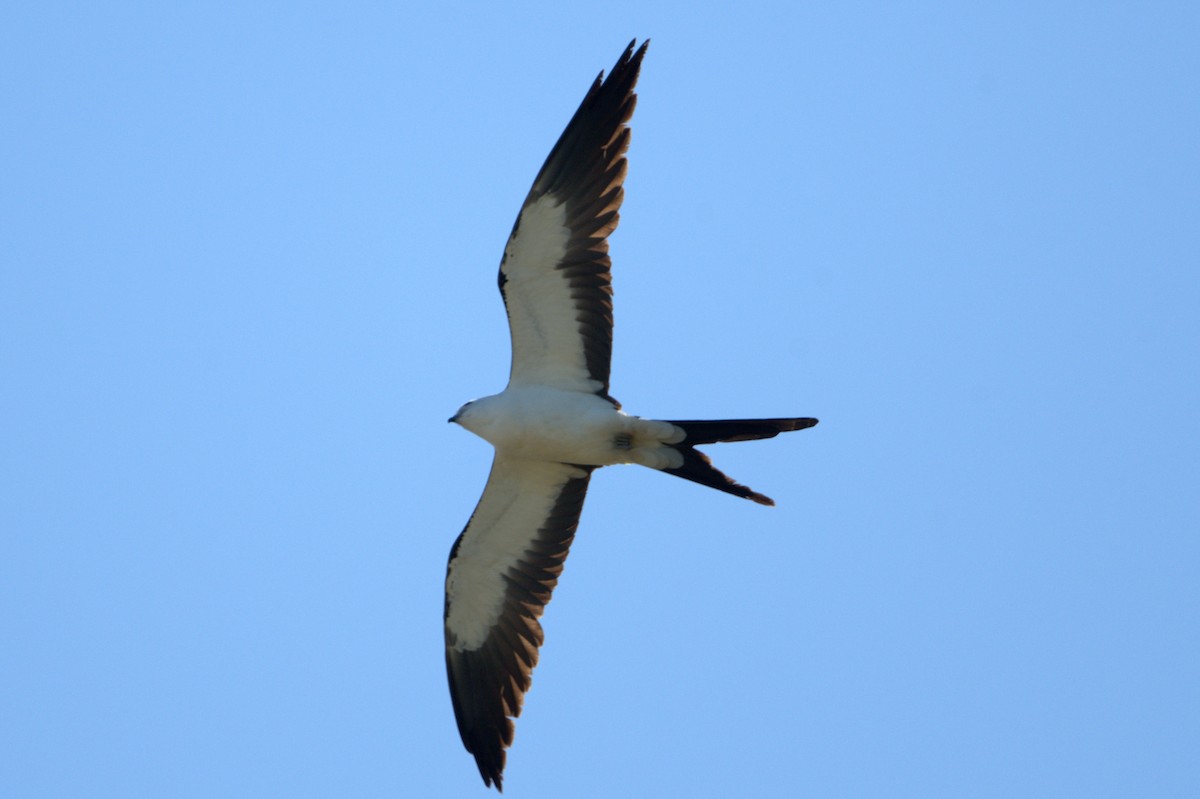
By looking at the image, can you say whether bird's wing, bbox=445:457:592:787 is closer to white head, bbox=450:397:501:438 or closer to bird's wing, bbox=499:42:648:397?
white head, bbox=450:397:501:438

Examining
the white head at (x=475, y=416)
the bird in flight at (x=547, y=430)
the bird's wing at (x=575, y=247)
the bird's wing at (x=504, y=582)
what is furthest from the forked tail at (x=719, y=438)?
the white head at (x=475, y=416)

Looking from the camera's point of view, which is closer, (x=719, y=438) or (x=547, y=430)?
(x=719, y=438)

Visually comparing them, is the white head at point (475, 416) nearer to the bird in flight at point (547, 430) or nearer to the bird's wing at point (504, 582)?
the bird in flight at point (547, 430)

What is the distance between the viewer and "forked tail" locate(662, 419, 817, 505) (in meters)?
9.46

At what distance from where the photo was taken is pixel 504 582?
1059 centimetres

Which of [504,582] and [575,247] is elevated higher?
[575,247]

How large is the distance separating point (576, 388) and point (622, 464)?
0.61 meters

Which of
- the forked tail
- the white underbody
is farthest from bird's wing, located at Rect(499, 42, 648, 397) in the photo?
the forked tail

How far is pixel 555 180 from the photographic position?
31.8 ft

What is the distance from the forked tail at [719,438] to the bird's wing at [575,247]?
72 cm

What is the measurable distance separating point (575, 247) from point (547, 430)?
1228 mm

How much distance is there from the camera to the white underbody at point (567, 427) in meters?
9.87

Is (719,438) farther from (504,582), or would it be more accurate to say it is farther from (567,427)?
(504,582)

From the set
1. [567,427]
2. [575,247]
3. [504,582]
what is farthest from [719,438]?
[504,582]
